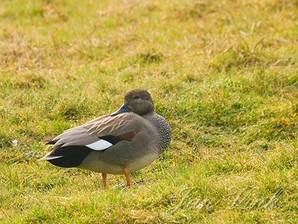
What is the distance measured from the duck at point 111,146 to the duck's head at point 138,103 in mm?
203

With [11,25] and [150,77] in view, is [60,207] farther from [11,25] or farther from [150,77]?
[11,25]

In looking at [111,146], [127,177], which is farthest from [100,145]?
[127,177]

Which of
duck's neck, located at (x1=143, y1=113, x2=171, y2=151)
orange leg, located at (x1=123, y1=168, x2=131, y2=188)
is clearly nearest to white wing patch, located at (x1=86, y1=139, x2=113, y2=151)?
orange leg, located at (x1=123, y1=168, x2=131, y2=188)

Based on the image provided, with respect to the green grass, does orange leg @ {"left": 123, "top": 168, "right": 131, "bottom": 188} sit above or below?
above

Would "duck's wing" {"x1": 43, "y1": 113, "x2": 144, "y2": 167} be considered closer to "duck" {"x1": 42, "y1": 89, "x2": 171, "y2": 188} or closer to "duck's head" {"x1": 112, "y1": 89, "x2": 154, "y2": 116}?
"duck" {"x1": 42, "y1": 89, "x2": 171, "y2": 188}

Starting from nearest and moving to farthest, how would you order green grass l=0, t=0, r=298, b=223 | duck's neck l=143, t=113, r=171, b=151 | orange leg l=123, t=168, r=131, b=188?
green grass l=0, t=0, r=298, b=223
orange leg l=123, t=168, r=131, b=188
duck's neck l=143, t=113, r=171, b=151

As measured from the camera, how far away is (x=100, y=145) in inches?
264

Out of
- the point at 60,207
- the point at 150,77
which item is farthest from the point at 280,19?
the point at 60,207

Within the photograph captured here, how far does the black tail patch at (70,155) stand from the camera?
662cm

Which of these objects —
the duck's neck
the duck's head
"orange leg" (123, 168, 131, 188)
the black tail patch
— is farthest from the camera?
the duck's head

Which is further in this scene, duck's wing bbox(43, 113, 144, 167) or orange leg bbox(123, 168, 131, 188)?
orange leg bbox(123, 168, 131, 188)

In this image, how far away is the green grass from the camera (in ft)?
20.5

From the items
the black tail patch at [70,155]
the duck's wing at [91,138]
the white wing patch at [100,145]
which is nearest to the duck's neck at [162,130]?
the duck's wing at [91,138]

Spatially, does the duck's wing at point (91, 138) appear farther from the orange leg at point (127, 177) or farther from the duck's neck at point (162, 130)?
the orange leg at point (127, 177)
